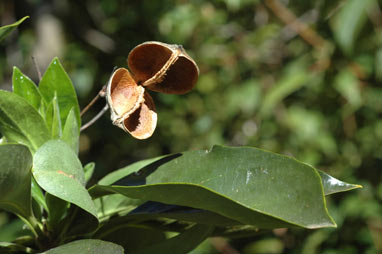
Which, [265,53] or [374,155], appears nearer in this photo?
[374,155]

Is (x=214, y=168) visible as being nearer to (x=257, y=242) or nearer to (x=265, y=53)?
(x=257, y=242)

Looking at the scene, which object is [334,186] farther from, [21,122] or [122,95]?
[21,122]

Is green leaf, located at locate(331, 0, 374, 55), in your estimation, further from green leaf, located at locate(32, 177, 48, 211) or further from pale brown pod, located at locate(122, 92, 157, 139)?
green leaf, located at locate(32, 177, 48, 211)

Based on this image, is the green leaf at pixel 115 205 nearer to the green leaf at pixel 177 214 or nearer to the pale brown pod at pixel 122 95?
the green leaf at pixel 177 214

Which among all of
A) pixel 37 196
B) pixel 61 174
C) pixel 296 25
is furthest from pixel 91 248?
pixel 296 25

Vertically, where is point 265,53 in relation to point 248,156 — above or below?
below

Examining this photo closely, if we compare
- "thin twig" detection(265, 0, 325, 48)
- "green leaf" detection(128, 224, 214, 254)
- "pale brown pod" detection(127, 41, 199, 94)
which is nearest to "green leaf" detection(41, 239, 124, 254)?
"green leaf" detection(128, 224, 214, 254)

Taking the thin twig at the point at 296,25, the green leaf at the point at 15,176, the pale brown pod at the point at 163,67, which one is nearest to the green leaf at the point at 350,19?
the thin twig at the point at 296,25

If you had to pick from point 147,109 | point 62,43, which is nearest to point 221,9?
point 62,43
